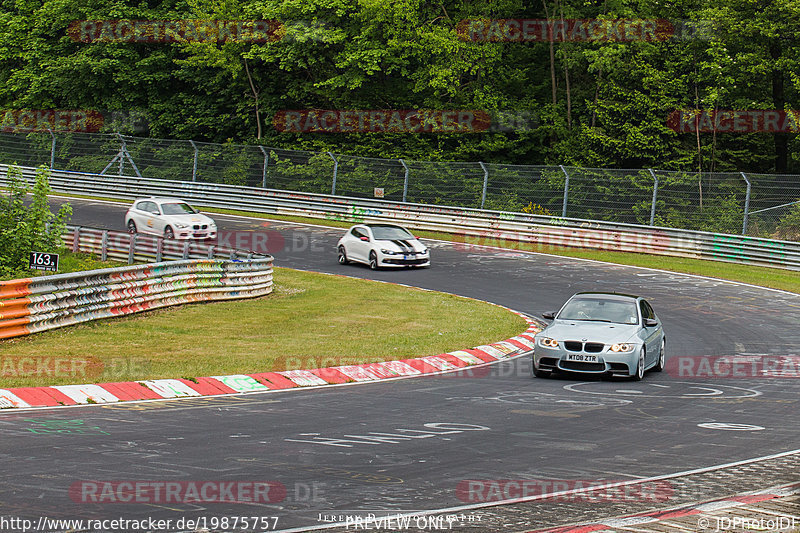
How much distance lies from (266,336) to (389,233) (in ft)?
43.8

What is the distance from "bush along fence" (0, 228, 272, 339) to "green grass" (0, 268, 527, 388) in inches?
10.2

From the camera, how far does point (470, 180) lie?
37.5 metres

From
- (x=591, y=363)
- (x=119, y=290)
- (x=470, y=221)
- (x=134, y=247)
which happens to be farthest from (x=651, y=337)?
(x=470, y=221)

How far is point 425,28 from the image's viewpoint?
46812 mm

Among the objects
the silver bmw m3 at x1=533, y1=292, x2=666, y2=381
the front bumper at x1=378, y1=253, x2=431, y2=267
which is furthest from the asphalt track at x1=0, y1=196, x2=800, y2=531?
the front bumper at x1=378, y1=253, x2=431, y2=267

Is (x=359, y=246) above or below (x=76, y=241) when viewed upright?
above

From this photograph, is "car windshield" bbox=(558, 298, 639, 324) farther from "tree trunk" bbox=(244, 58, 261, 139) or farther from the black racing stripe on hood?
"tree trunk" bbox=(244, 58, 261, 139)

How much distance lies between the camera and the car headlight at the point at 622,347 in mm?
14273

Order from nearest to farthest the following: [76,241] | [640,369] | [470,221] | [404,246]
→ [640,369] < [76,241] < [404,246] < [470,221]

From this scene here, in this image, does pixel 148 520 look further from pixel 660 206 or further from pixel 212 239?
pixel 660 206

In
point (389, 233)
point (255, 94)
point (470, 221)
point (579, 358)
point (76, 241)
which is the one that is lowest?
point (579, 358)

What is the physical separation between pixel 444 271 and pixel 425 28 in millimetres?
21510

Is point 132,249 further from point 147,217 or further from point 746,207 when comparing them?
point 746,207

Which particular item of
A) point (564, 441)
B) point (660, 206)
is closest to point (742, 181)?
point (660, 206)
